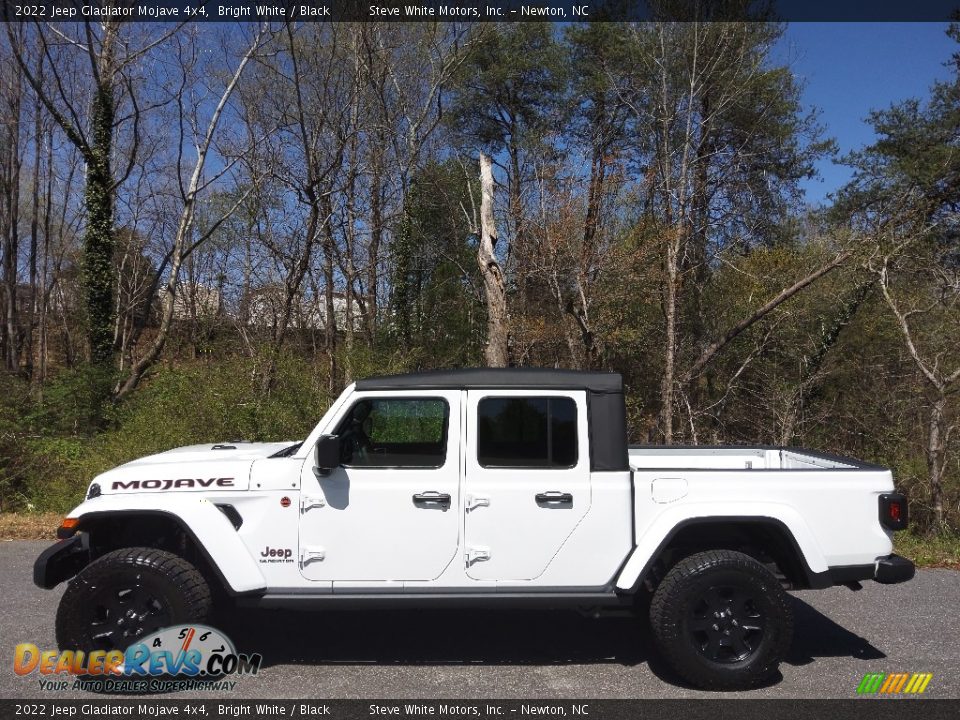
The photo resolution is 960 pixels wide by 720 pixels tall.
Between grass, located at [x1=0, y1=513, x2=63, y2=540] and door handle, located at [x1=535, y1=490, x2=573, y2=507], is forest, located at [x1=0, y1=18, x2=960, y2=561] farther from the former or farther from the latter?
door handle, located at [x1=535, y1=490, x2=573, y2=507]

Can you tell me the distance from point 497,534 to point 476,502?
22 centimetres

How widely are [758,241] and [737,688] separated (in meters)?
15.1

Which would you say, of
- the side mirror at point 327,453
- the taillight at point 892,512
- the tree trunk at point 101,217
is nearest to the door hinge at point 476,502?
the side mirror at point 327,453

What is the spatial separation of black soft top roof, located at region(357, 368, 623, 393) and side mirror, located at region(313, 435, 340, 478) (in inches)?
16.9

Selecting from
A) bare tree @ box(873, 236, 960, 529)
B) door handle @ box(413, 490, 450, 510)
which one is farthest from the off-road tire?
bare tree @ box(873, 236, 960, 529)

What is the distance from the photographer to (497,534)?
A: 170 inches

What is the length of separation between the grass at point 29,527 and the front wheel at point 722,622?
6631 mm

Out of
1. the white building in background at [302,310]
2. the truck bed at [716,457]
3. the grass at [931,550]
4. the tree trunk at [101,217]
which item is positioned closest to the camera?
the truck bed at [716,457]

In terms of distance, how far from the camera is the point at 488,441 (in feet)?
14.6

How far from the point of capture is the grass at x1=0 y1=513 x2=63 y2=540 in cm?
803

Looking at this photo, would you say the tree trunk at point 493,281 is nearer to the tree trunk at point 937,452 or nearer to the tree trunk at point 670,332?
the tree trunk at point 670,332

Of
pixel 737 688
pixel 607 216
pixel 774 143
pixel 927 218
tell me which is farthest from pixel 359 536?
pixel 774 143

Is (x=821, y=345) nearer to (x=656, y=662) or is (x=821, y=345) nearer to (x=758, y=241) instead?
(x=758, y=241)

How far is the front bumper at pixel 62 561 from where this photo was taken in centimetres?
433
